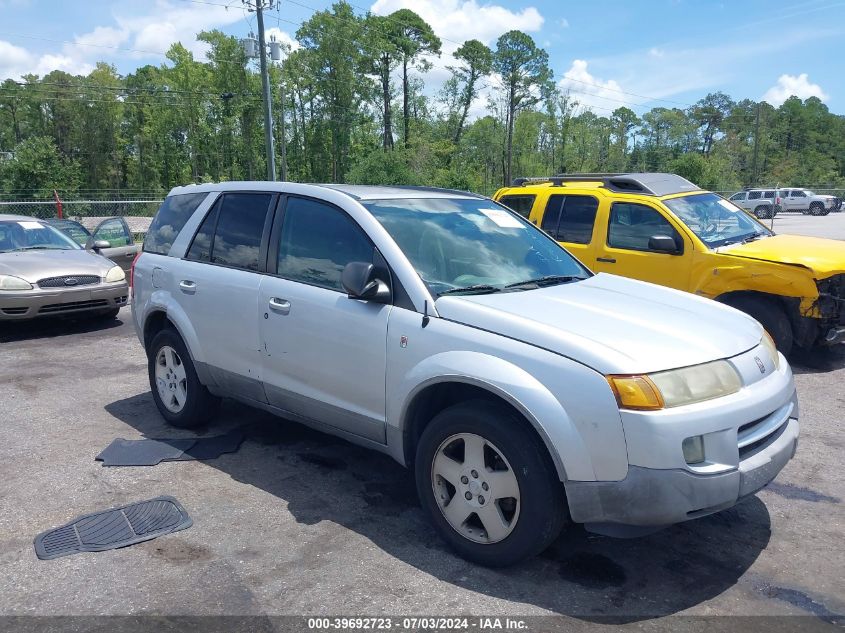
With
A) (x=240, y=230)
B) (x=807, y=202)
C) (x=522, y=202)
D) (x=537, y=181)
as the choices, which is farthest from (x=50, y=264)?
(x=807, y=202)

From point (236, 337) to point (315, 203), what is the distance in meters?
1.06

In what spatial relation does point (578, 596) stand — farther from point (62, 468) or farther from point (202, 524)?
point (62, 468)

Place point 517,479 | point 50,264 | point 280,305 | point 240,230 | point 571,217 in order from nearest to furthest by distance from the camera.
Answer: point 517,479 → point 280,305 → point 240,230 → point 571,217 → point 50,264

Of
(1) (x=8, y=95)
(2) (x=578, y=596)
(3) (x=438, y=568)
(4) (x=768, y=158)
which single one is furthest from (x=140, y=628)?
(4) (x=768, y=158)

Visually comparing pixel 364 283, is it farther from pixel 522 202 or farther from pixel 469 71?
pixel 469 71

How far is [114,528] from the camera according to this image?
12.3 ft

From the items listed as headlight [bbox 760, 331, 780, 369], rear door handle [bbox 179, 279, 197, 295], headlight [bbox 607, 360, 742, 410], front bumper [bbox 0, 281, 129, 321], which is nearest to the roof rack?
headlight [bbox 760, 331, 780, 369]

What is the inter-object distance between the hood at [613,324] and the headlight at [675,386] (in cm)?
4

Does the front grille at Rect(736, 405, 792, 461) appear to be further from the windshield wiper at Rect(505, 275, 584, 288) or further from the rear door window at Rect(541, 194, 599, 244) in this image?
the rear door window at Rect(541, 194, 599, 244)

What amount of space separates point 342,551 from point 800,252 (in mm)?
5884

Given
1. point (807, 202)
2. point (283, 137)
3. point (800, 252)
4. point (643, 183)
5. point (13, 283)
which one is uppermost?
point (283, 137)

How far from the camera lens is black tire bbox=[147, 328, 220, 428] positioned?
510cm

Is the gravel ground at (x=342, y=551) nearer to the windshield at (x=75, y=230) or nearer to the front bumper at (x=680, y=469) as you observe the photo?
the front bumper at (x=680, y=469)

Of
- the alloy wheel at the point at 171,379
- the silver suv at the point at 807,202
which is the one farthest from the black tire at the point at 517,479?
the silver suv at the point at 807,202
